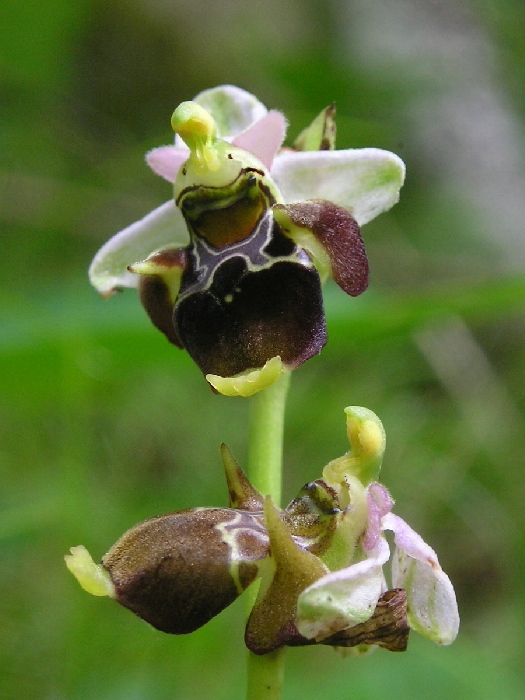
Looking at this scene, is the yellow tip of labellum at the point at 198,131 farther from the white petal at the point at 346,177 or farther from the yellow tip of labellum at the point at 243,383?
the yellow tip of labellum at the point at 243,383

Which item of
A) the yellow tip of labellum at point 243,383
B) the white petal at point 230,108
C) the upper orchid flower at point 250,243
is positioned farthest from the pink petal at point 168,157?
the yellow tip of labellum at point 243,383

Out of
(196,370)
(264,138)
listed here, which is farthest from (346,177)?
(196,370)

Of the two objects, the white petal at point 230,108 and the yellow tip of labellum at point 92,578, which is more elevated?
the white petal at point 230,108

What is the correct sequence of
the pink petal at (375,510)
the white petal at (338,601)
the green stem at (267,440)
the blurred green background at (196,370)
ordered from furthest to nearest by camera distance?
1. the blurred green background at (196,370)
2. the green stem at (267,440)
3. the pink petal at (375,510)
4. the white petal at (338,601)

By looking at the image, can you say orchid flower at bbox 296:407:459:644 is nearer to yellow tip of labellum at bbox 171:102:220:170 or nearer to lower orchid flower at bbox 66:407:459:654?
lower orchid flower at bbox 66:407:459:654

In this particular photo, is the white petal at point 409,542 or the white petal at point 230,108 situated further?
the white petal at point 230,108

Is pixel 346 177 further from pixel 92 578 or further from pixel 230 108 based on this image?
pixel 92 578
